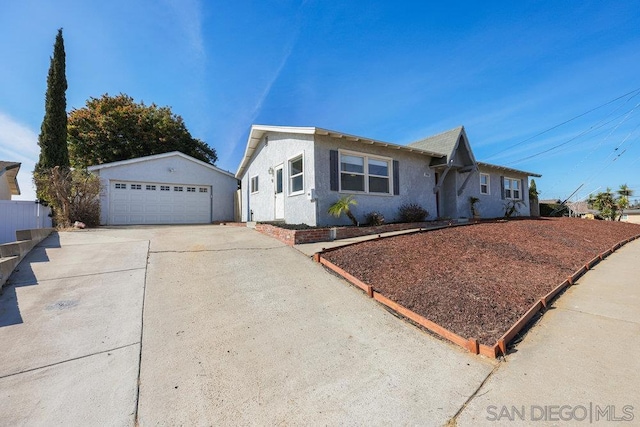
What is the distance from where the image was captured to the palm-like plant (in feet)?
26.5

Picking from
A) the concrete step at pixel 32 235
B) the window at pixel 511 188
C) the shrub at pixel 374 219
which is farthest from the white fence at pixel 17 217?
the window at pixel 511 188

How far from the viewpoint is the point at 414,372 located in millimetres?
2596

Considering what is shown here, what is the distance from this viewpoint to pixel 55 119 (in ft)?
44.6

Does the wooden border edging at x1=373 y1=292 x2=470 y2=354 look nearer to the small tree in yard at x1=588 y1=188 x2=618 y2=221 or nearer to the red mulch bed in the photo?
the red mulch bed

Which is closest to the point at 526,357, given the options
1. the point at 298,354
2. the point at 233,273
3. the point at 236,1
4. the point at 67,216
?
the point at 298,354

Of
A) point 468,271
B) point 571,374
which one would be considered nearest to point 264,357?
point 571,374

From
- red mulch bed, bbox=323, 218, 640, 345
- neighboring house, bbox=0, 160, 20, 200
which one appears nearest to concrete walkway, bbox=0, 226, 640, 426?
red mulch bed, bbox=323, 218, 640, 345

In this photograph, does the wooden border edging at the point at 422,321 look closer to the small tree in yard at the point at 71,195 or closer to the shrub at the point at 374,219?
the shrub at the point at 374,219

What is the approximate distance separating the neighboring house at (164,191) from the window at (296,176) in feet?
25.3

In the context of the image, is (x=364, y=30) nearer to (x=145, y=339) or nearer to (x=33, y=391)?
(x=145, y=339)

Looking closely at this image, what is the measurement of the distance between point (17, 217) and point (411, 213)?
45.1ft

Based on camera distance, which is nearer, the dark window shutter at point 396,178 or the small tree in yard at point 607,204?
the dark window shutter at point 396,178

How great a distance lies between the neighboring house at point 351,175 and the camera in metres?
8.71

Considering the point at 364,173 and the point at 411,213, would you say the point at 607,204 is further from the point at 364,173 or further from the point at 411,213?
the point at 364,173
